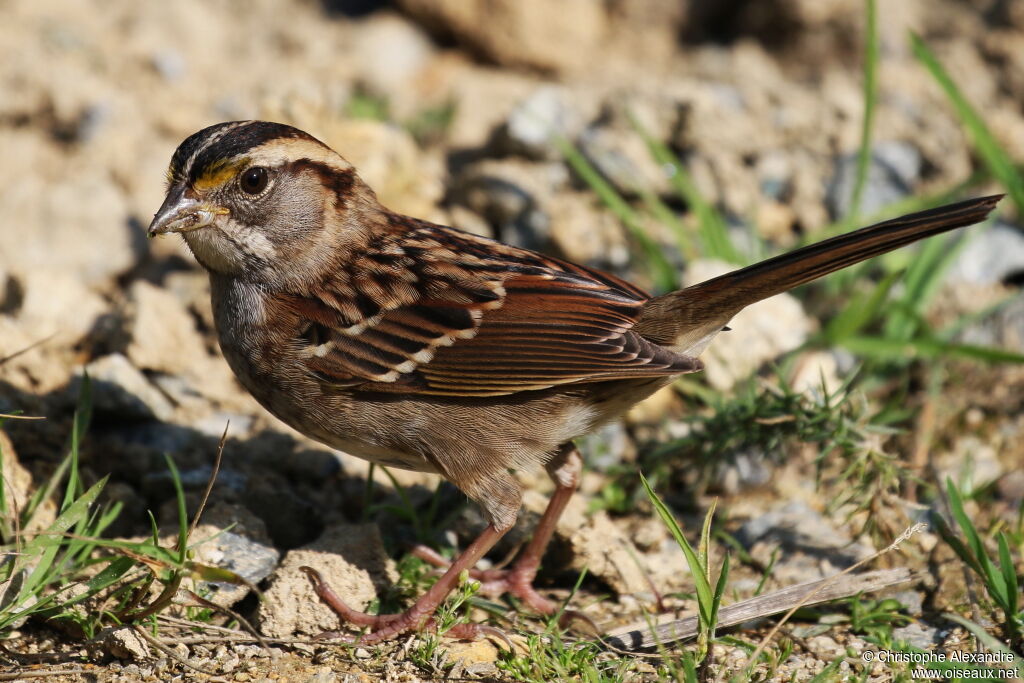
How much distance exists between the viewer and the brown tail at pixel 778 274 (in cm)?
333

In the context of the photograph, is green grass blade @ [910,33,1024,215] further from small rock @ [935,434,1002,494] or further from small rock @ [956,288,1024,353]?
small rock @ [935,434,1002,494]

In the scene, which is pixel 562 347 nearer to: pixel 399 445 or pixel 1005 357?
pixel 399 445

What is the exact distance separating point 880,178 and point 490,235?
88.4 inches

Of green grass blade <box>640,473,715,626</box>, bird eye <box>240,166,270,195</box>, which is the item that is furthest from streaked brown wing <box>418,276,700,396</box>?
bird eye <box>240,166,270,195</box>

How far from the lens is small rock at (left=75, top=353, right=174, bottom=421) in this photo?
4391 mm

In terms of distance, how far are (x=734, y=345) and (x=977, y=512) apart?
126cm

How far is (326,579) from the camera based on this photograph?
369 centimetres

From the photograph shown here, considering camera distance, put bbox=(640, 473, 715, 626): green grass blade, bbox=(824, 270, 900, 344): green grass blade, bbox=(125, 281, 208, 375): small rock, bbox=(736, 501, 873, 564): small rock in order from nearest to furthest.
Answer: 1. bbox=(640, 473, 715, 626): green grass blade
2. bbox=(736, 501, 873, 564): small rock
3. bbox=(125, 281, 208, 375): small rock
4. bbox=(824, 270, 900, 344): green grass blade

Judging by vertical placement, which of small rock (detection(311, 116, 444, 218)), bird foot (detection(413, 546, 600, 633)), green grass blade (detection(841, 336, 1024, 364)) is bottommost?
bird foot (detection(413, 546, 600, 633))

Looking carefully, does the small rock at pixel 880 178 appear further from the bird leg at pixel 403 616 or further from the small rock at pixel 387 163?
the bird leg at pixel 403 616

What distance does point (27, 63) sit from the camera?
645 centimetres

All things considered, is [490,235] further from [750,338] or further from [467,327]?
[467,327]

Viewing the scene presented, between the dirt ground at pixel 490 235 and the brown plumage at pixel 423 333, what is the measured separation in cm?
41

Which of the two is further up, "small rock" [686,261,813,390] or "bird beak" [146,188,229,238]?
"small rock" [686,261,813,390]
